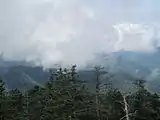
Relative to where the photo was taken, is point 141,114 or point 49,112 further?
point 141,114

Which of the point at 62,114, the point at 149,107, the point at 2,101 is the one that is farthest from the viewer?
the point at 149,107

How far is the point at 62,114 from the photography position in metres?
52.7

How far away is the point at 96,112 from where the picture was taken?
189ft

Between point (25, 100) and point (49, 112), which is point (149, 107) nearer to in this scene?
point (49, 112)

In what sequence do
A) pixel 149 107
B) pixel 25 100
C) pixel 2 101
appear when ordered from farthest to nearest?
1. pixel 25 100
2. pixel 149 107
3. pixel 2 101

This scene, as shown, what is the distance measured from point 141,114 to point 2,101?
21.7m

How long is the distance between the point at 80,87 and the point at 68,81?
2.22 meters

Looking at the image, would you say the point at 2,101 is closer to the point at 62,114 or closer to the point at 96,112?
the point at 62,114

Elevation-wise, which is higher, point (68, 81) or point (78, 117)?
point (68, 81)

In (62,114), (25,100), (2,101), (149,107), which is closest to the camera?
(62,114)

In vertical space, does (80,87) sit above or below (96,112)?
above

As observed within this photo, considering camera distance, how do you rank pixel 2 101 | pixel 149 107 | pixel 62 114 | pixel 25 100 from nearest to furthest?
pixel 62 114 < pixel 2 101 < pixel 149 107 < pixel 25 100

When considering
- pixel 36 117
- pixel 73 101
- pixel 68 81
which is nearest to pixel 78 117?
pixel 73 101

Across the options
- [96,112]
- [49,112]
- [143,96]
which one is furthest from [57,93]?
[143,96]
